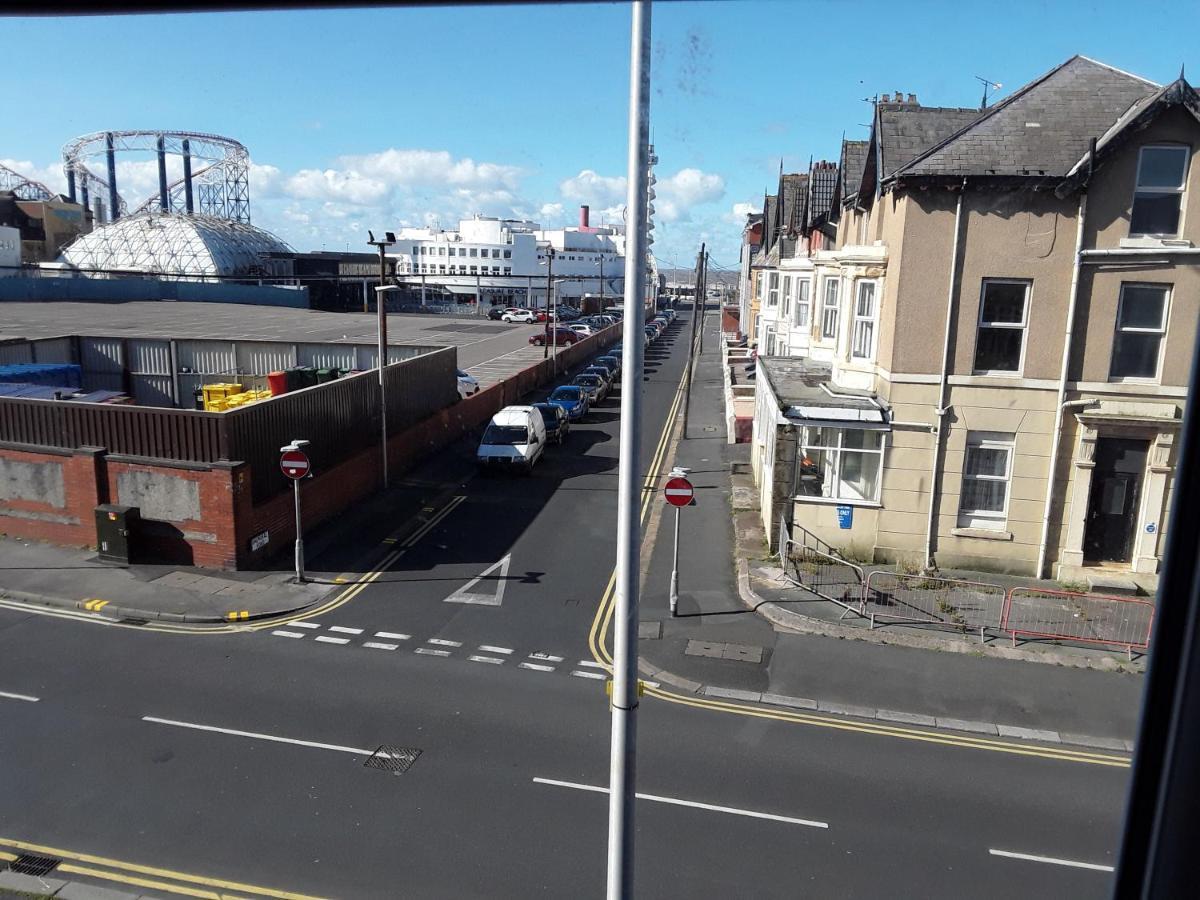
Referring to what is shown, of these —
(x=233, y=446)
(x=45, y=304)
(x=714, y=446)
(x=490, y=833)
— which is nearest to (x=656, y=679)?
(x=490, y=833)

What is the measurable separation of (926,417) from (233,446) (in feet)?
45.2

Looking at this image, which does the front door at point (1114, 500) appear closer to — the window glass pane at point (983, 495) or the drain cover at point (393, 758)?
the window glass pane at point (983, 495)

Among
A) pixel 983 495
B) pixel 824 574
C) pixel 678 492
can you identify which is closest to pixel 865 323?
pixel 983 495

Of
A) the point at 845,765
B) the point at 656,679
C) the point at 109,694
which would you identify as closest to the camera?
the point at 845,765

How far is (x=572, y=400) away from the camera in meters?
36.8

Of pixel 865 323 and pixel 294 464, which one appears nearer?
pixel 294 464

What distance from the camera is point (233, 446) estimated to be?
16969 millimetres

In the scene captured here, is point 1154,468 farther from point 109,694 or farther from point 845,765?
point 109,694

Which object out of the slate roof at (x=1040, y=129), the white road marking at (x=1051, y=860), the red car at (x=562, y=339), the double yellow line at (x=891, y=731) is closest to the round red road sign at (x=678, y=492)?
the double yellow line at (x=891, y=731)

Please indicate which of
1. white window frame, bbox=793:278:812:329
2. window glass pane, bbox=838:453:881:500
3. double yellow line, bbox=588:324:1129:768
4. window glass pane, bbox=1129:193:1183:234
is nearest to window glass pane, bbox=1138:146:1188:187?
window glass pane, bbox=1129:193:1183:234

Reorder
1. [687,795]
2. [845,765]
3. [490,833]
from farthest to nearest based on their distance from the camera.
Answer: [845,765] < [687,795] < [490,833]

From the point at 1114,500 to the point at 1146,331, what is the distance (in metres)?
3.27

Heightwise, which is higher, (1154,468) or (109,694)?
(1154,468)

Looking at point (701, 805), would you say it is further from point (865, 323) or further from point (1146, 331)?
point (1146, 331)
